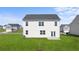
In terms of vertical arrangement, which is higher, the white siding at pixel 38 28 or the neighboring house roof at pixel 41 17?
the neighboring house roof at pixel 41 17

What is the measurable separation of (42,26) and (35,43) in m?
0.56

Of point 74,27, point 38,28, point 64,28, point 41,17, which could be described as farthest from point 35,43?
point 74,27

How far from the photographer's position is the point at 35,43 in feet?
36.2

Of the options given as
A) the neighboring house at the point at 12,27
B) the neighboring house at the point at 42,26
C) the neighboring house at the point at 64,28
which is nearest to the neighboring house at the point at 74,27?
the neighboring house at the point at 64,28

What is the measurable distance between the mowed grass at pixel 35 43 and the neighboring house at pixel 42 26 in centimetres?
15

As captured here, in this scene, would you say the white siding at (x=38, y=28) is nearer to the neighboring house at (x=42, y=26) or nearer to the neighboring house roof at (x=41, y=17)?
the neighboring house at (x=42, y=26)

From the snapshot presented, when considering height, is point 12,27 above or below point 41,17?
below

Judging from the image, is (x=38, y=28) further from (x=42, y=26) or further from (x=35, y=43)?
(x=35, y=43)

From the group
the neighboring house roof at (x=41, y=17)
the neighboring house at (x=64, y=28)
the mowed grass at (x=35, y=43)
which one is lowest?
the mowed grass at (x=35, y=43)

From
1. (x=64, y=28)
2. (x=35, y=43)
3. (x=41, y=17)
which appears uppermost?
(x=41, y=17)

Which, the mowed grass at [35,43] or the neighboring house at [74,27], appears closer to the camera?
the mowed grass at [35,43]

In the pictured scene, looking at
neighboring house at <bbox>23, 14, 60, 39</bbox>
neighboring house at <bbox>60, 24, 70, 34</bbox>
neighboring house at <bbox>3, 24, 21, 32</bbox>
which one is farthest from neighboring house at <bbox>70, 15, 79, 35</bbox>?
neighboring house at <bbox>3, 24, 21, 32</bbox>

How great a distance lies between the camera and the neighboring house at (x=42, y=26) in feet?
36.1
